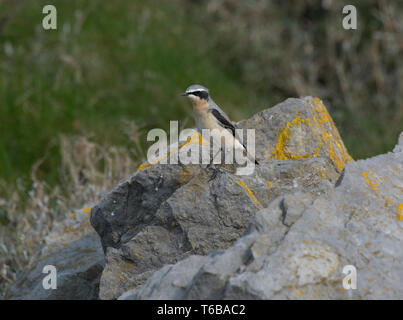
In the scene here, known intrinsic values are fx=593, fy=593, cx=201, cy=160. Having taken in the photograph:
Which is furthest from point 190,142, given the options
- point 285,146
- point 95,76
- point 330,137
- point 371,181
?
point 95,76

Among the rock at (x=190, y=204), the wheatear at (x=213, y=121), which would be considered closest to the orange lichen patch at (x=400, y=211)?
the rock at (x=190, y=204)

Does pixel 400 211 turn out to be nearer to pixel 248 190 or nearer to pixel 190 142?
pixel 248 190

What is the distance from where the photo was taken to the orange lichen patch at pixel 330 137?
5156 mm

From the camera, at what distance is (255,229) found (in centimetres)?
345

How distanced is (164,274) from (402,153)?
7.10 feet

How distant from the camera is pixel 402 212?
381cm

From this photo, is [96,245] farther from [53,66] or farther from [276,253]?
[53,66]

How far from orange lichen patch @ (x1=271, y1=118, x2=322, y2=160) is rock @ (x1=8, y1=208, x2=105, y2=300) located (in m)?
1.79

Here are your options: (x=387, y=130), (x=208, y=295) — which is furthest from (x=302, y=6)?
(x=208, y=295)

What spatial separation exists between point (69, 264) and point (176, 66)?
6436mm

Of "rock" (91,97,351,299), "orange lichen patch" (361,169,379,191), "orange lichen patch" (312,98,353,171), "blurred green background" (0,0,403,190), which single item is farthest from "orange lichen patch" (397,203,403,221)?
"blurred green background" (0,0,403,190)

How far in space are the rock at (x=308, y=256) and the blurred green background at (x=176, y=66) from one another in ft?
17.5

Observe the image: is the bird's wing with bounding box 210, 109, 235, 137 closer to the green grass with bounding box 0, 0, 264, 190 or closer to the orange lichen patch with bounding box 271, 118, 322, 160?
the orange lichen patch with bounding box 271, 118, 322, 160

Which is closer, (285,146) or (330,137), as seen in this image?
(285,146)
